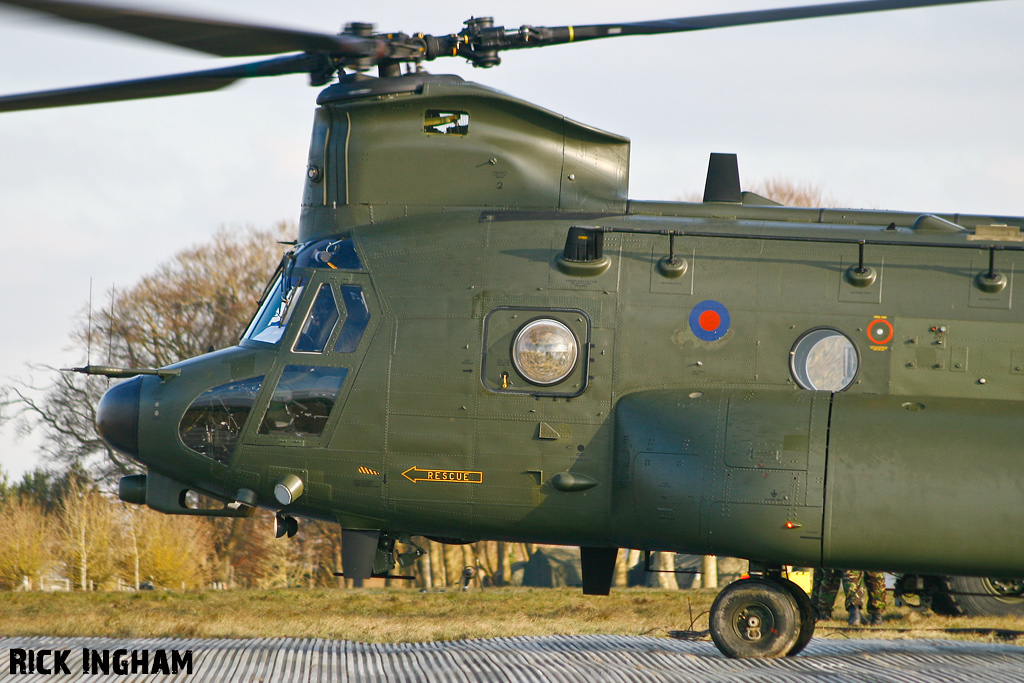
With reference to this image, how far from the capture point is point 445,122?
1054 centimetres

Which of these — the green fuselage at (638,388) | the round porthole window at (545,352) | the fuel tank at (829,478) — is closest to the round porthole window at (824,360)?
the green fuselage at (638,388)

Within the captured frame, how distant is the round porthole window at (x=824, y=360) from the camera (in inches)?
375

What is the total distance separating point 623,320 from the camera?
966cm

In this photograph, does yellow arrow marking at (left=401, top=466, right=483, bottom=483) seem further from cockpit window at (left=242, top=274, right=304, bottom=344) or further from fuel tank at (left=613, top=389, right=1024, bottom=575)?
cockpit window at (left=242, top=274, right=304, bottom=344)

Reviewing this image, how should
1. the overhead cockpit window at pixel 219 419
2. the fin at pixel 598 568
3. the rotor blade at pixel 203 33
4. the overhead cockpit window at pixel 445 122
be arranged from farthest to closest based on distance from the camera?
the overhead cockpit window at pixel 445 122 < the fin at pixel 598 568 < the overhead cockpit window at pixel 219 419 < the rotor blade at pixel 203 33

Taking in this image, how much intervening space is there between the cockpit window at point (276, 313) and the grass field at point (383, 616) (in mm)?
3661

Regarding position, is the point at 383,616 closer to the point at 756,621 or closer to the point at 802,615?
the point at 756,621

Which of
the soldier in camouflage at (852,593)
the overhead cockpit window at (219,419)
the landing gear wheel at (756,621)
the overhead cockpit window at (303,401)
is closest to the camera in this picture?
the landing gear wheel at (756,621)

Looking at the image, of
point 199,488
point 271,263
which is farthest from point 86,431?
point 199,488

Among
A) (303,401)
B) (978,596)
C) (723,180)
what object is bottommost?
(978,596)

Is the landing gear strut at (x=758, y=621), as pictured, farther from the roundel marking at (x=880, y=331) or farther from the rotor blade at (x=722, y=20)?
the rotor blade at (x=722, y=20)

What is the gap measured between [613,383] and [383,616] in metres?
8.94

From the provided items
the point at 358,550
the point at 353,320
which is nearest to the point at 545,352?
the point at 353,320

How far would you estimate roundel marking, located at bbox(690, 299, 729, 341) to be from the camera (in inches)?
378
